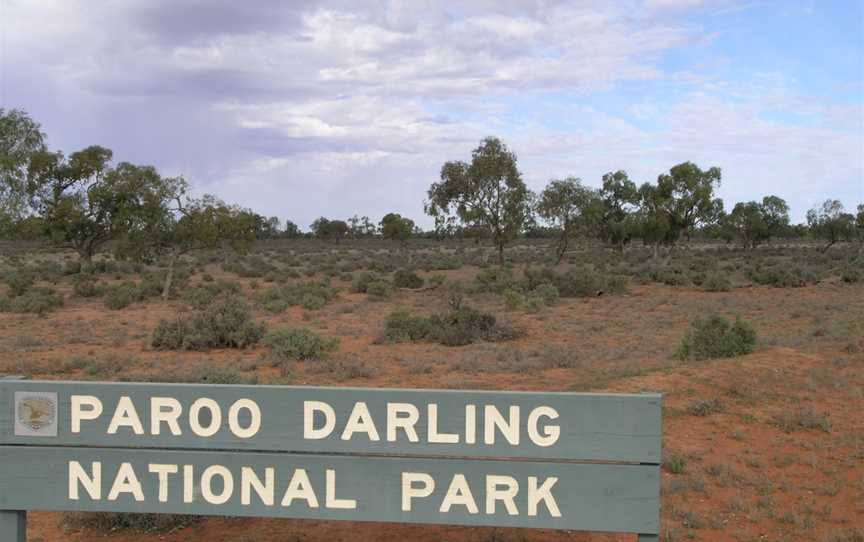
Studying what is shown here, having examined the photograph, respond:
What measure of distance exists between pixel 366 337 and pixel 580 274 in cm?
1532

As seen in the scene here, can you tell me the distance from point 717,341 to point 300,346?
26.9ft

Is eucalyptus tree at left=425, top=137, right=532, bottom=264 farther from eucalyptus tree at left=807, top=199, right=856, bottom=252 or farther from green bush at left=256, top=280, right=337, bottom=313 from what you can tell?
eucalyptus tree at left=807, top=199, right=856, bottom=252

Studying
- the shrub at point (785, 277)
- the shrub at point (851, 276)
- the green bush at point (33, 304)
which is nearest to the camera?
the green bush at point (33, 304)

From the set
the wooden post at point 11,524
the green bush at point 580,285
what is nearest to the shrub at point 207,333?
the wooden post at point 11,524

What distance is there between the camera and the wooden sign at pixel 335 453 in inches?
165

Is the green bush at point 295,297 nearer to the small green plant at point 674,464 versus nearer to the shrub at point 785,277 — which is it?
the small green plant at point 674,464

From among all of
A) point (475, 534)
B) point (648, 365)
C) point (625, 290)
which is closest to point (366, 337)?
point (648, 365)

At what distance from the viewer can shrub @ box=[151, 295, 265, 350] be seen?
17016 millimetres

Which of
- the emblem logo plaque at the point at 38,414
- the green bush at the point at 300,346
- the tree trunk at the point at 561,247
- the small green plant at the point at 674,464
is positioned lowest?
the small green plant at the point at 674,464

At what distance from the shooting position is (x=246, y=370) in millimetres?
14055

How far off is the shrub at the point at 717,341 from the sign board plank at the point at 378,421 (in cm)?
993

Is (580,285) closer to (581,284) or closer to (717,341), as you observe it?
(581,284)

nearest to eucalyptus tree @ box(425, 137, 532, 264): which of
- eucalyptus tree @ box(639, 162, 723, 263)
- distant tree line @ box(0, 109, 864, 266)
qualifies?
distant tree line @ box(0, 109, 864, 266)

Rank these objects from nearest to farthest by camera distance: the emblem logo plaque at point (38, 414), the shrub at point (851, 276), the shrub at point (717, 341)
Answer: the emblem logo plaque at point (38, 414) < the shrub at point (717, 341) < the shrub at point (851, 276)
